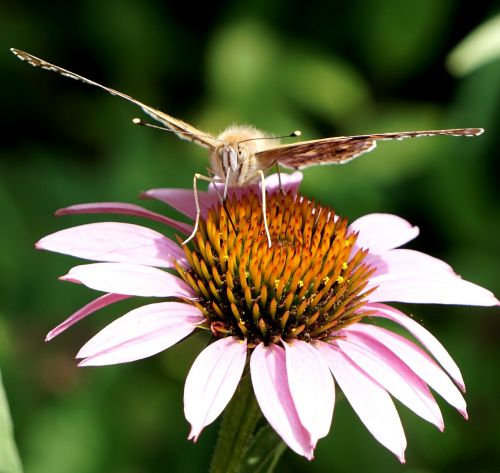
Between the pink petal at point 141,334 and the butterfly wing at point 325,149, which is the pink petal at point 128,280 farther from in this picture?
the butterfly wing at point 325,149

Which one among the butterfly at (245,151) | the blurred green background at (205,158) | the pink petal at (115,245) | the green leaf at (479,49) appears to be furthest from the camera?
the blurred green background at (205,158)

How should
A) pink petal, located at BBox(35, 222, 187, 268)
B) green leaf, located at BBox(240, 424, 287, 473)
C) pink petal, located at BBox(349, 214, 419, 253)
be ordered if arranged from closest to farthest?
green leaf, located at BBox(240, 424, 287, 473)
pink petal, located at BBox(35, 222, 187, 268)
pink petal, located at BBox(349, 214, 419, 253)

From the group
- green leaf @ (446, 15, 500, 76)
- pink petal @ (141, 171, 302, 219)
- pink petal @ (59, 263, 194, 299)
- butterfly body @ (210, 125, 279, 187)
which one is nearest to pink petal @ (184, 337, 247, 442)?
pink petal @ (59, 263, 194, 299)

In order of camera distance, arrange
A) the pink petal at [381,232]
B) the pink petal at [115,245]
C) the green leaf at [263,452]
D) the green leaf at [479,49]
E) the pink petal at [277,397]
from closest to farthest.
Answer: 1. the pink petal at [277,397]
2. the green leaf at [263,452]
3. the pink petal at [115,245]
4. the pink petal at [381,232]
5. the green leaf at [479,49]

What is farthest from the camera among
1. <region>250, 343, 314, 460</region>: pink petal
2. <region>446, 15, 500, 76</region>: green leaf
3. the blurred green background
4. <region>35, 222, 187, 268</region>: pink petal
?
the blurred green background

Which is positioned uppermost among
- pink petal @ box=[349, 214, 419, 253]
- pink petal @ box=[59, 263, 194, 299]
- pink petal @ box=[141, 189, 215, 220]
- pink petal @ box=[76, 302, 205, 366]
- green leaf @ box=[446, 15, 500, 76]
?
green leaf @ box=[446, 15, 500, 76]

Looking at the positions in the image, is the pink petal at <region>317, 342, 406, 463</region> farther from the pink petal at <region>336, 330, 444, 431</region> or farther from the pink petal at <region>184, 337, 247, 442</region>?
the pink petal at <region>184, 337, 247, 442</region>

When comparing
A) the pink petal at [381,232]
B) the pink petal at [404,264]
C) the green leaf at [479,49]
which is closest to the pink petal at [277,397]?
the pink petal at [404,264]
